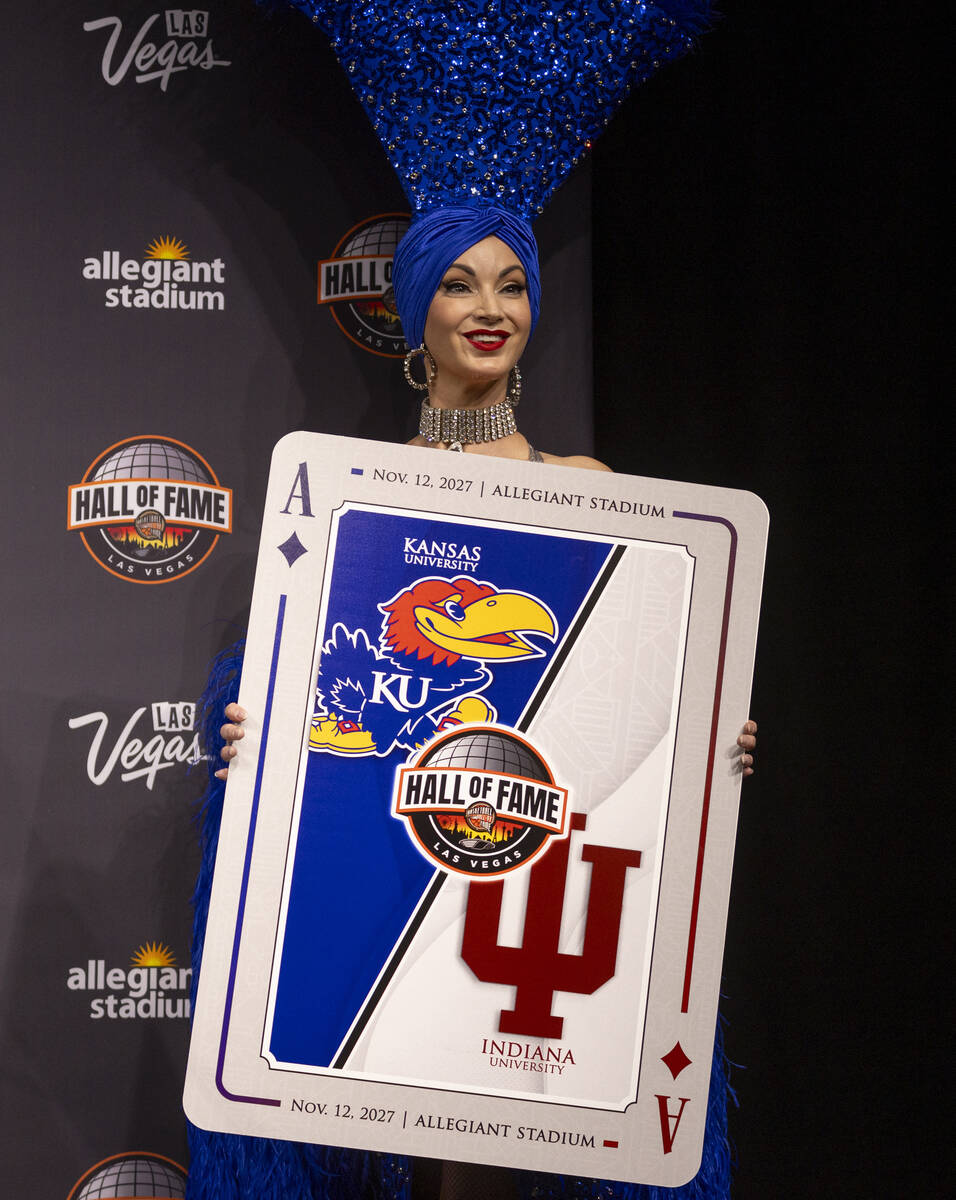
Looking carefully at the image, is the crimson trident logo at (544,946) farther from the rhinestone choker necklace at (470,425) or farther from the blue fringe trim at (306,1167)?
the rhinestone choker necklace at (470,425)

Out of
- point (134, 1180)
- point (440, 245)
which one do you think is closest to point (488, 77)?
point (440, 245)

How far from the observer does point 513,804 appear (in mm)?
1457

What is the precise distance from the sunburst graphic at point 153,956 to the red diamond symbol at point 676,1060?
3.01ft

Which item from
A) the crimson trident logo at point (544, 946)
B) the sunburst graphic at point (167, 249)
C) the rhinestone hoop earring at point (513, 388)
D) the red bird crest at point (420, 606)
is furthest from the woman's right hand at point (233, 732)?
the sunburst graphic at point (167, 249)

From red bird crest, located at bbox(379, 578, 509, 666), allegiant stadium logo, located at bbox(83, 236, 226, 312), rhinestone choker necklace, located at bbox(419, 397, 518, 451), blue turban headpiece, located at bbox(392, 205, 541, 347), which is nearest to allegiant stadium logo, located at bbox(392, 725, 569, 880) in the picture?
red bird crest, located at bbox(379, 578, 509, 666)

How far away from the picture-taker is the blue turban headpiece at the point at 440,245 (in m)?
1.73

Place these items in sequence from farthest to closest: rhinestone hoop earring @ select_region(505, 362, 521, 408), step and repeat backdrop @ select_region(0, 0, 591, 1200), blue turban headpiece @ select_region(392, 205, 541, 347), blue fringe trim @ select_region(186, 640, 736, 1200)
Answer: step and repeat backdrop @ select_region(0, 0, 591, 1200) < rhinestone hoop earring @ select_region(505, 362, 521, 408) < blue turban headpiece @ select_region(392, 205, 541, 347) < blue fringe trim @ select_region(186, 640, 736, 1200)

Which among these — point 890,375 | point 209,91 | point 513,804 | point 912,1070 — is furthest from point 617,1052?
point 209,91

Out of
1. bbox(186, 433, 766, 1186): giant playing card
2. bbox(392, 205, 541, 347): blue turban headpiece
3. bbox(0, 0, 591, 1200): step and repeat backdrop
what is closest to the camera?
bbox(186, 433, 766, 1186): giant playing card

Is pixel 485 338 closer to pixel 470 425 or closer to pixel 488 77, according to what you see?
pixel 470 425

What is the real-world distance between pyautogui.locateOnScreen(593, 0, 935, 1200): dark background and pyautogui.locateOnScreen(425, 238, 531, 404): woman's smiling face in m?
0.48

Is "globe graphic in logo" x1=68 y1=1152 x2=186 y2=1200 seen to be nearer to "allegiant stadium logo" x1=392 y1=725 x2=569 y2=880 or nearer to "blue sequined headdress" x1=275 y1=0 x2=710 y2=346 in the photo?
"allegiant stadium logo" x1=392 y1=725 x2=569 y2=880

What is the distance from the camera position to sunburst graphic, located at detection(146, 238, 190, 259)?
2072 millimetres

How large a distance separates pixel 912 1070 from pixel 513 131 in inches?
62.6
